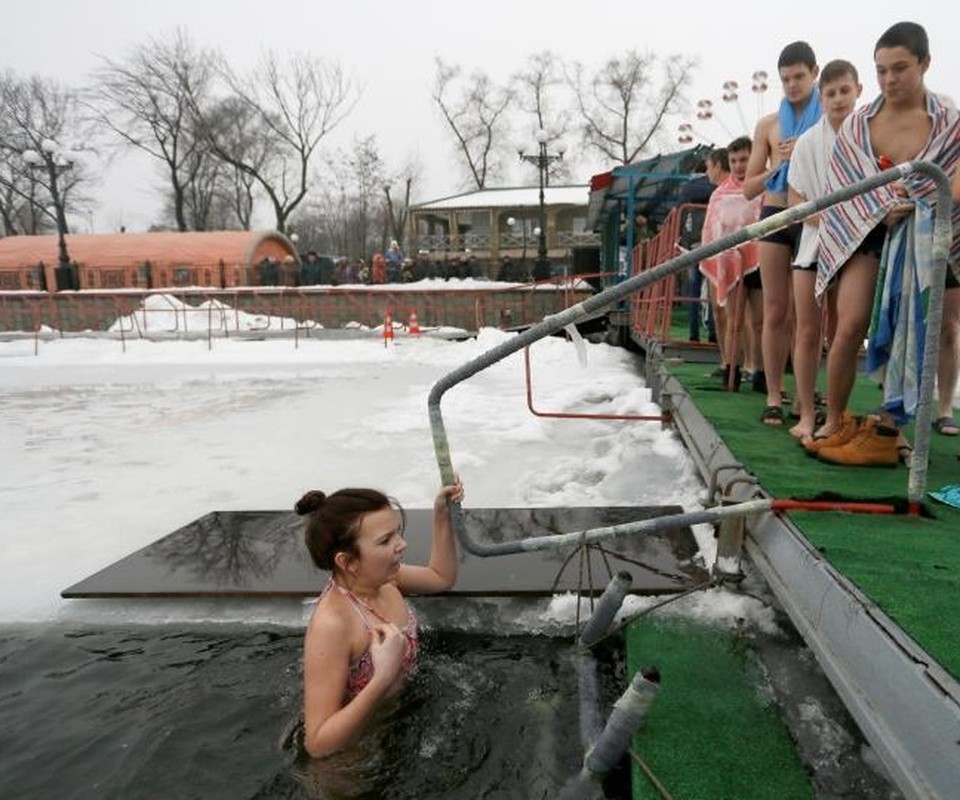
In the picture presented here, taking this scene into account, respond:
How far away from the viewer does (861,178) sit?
10.0ft

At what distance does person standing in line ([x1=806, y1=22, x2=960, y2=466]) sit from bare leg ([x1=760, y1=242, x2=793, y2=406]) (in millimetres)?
672

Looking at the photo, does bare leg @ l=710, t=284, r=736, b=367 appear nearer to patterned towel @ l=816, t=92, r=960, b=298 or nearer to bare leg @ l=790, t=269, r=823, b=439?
bare leg @ l=790, t=269, r=823, b=439

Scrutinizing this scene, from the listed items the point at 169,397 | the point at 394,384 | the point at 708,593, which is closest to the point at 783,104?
the point at 708,593

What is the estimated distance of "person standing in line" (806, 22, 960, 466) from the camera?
2777mm

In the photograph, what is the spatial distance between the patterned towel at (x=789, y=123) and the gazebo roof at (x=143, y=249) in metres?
26.4

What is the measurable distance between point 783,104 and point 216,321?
17.6 metres

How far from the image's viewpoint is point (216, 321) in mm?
19172

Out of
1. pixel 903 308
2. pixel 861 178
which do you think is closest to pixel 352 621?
pixel 903 308

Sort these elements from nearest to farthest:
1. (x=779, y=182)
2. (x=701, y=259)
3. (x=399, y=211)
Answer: (x=701, y=259), (x=779, y=182), (x=399, y=211)

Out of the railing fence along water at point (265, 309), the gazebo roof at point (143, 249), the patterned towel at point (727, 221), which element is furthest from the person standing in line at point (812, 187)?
the gazebo roof at point (143, 249)

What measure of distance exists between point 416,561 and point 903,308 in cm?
Result: 236

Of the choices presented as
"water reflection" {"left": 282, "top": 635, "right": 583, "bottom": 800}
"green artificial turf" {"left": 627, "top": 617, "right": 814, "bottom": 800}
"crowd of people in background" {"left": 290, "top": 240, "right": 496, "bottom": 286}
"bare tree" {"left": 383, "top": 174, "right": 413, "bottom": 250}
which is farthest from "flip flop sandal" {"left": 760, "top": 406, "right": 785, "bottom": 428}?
"bare tree" {"left": 383, "top": 174, "right": 413, "bottom": 250}

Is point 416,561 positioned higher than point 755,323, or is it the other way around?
point 755,323

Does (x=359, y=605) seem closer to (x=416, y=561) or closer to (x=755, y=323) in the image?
(x=416, y=561)
